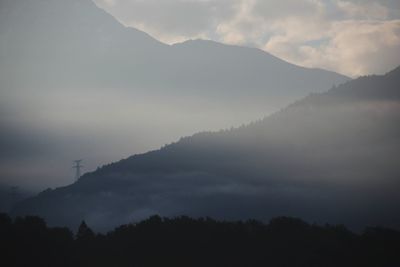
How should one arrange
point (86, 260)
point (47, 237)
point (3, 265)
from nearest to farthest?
point (3, 265)
point (86, 260)
point (47, 237)

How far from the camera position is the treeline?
9788 cm

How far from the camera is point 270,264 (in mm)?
98625

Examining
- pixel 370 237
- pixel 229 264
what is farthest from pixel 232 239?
pixel 370 237

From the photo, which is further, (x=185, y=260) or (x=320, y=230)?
(x=320, y=230)

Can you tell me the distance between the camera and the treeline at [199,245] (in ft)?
321

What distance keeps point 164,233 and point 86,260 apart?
16.8 metres

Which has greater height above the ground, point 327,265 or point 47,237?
point 47,237

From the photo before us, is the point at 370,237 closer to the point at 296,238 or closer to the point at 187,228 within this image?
the point at 296,238

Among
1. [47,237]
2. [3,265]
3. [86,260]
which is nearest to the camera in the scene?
[3,265]

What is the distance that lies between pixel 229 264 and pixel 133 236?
21.1 m

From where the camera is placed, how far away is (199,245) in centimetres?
10400

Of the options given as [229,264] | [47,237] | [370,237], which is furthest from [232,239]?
[47,237]

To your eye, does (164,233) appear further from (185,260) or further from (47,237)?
(47,237)

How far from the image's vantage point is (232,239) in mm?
105875
